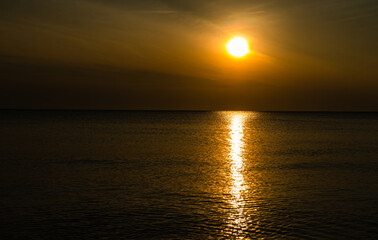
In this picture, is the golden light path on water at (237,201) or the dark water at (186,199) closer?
the dark water at (186,199)

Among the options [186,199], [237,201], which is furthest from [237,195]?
[186,199]

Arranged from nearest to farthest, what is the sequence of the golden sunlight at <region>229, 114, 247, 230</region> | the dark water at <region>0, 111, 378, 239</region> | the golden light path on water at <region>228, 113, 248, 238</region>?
the dark water at <region>0, 111, 378, 239</region> < the golden light path on water at <region>228, 113, 248, 238</region> < the golden sunlight at <region>229, 114, 247, 230</region>

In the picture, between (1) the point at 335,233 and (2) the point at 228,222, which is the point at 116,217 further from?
(1) the point at 335,233

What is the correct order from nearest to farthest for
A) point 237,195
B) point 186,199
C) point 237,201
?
1. point 237,201
2. point 186,199
3. point 237,195

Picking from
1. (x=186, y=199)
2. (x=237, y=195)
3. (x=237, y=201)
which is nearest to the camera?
(x=237, y=201)

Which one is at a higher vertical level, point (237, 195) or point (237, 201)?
point (237, 195)

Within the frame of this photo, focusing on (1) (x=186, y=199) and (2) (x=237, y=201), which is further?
(1) (x=186, y=199)

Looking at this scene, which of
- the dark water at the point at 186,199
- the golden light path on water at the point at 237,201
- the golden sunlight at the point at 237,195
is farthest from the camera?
the golden sunlight at the point at 237,195

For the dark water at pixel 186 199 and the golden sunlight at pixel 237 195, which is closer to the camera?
the dark water at pixel 186 199

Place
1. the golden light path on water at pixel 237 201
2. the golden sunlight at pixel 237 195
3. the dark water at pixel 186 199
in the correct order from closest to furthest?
the dark water at pixel 186 199 → the golden light path on water at pixel 237 201 → the golden sunlight at pixel 237 195

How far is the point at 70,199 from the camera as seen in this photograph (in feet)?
69.2

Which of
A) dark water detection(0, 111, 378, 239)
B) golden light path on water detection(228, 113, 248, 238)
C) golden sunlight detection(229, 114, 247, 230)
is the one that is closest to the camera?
dark water detection(0, 111, 378, 239)

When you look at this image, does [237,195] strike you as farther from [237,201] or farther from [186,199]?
[186,199]

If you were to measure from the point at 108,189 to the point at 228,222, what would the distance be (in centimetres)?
937
